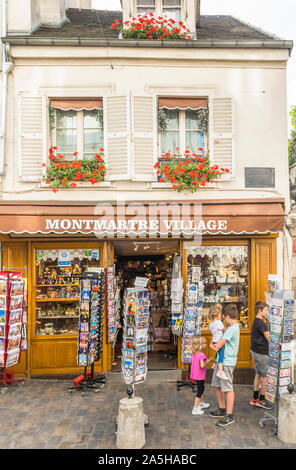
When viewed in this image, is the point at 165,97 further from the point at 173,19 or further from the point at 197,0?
the point at 197,0

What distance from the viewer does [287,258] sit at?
7.50 metres

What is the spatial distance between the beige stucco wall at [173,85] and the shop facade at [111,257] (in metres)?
0.62

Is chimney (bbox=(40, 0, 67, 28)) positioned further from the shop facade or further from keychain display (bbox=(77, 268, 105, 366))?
keychain display (bbox=(77, 268, 105, 366))

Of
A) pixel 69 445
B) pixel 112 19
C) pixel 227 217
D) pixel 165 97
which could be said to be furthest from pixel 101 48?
pixel 69 445

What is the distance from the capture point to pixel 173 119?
7.73 m

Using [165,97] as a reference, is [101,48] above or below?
above

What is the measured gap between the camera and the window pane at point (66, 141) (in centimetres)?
761

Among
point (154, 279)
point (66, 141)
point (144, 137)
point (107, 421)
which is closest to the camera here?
point (107, 421)

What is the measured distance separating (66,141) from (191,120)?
9.15ft

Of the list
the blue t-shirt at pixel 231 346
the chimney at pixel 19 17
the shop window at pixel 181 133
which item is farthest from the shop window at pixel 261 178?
the chimney at pixel 19 17

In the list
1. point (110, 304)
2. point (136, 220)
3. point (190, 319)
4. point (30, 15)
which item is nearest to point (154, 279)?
point (110, 304)

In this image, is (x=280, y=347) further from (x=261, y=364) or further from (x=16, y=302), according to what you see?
(x=16, y=302)

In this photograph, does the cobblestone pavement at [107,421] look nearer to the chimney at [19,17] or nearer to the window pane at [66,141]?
the window pane at [66,141]
